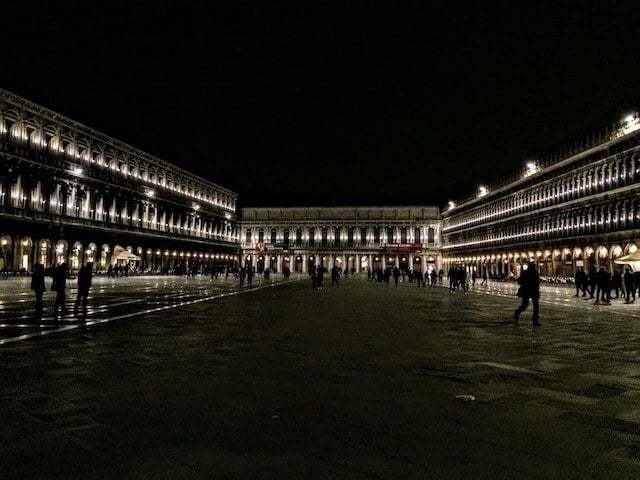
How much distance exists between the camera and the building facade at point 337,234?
10275cm

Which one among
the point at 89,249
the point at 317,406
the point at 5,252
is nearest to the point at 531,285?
the point at 317,406

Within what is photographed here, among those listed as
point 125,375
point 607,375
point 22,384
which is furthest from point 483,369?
point 22,384

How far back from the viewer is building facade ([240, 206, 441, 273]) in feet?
337

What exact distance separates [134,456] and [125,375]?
2.94 meters

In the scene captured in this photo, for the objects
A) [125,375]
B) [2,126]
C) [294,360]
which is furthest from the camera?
[2,126]

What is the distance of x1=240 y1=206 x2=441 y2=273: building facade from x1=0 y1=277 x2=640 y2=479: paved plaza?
3664 inches

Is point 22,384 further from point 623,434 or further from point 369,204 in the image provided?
point 369,204

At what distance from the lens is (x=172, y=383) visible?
603 centimetres

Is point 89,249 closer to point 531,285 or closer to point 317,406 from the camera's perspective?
point 531,285

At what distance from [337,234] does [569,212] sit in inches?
2302

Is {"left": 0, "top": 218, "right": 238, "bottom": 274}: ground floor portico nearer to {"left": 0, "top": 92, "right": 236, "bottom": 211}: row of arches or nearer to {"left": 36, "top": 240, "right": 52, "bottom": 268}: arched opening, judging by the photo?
{"left": 36, "top": 240, "right": 52, "bottom": 268}: arched opening

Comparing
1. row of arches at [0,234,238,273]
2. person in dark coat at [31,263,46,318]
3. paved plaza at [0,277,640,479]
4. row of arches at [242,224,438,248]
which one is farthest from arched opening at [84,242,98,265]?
row of arches at [242,224,438,248]

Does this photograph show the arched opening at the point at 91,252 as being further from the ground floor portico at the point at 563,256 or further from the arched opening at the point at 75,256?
the ground floor portico at the point at 563,256

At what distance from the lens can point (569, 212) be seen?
49.9m
